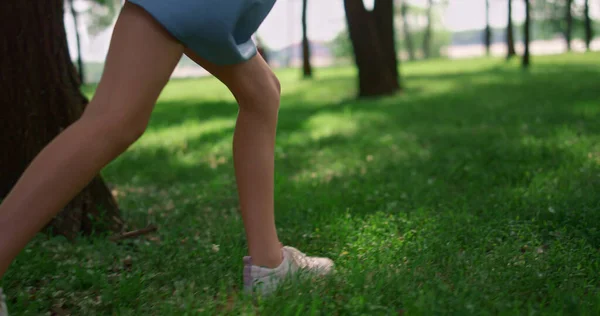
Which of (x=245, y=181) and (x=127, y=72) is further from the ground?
(x=127, y=72)

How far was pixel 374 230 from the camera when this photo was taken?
114 inches

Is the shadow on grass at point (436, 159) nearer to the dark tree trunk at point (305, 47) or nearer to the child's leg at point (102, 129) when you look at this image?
the child's leg at point (102, 129)

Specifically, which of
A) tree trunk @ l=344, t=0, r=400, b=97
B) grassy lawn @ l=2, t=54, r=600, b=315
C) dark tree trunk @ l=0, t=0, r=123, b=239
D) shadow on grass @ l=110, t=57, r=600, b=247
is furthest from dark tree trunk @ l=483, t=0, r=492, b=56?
dark tree trunk @ l=0, t=0, r=123, b=239

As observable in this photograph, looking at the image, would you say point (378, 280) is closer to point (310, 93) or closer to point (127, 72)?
point (127, 72)

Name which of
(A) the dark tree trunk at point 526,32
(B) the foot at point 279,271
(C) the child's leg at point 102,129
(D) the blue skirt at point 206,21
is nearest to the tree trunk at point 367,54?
(A) the dark tree trunk at point 526,32

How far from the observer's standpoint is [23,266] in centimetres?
253

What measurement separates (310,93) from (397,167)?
969 cm

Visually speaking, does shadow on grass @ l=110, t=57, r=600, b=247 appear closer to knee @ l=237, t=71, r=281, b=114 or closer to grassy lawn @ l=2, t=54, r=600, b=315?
grassy lawn @ l=2, t=54, r=600, b=315

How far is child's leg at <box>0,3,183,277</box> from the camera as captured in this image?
5.46 feet

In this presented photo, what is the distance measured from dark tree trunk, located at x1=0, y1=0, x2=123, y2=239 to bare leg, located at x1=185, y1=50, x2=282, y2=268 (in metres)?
1.33

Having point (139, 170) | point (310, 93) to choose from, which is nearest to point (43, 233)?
point (139, 170)

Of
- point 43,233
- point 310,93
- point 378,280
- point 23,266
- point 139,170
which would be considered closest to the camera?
point 378,280

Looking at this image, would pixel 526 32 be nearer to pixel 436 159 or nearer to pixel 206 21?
pixel 436 159

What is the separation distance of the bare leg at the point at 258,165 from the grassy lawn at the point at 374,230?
0.67 ft
